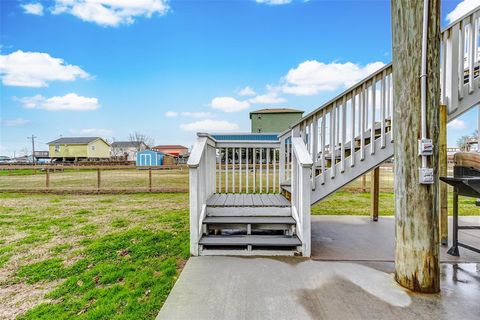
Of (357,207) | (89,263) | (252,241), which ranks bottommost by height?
(357,207)

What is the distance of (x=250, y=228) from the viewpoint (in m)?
3.00

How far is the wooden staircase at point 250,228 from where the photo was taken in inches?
109

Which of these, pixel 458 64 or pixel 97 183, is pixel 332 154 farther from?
pixel 97 183

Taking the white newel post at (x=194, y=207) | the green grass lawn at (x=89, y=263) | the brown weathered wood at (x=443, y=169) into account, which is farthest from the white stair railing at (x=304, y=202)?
the brown weathered wood at (x=443, y=169)

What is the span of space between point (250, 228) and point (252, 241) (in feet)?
0.72

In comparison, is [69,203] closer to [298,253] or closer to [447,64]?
[298,253]

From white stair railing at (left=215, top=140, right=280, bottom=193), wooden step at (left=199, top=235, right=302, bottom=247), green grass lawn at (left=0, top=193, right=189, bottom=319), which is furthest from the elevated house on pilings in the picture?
→ white stair railing at (left=215, top=140, right=280, bottom=193)

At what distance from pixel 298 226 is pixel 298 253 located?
0.30m

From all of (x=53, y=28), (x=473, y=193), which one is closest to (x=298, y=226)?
(x=473, y=193)

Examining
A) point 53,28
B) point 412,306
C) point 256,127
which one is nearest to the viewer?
point 412,306

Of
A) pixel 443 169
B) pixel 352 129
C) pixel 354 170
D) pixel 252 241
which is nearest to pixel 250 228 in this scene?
pixel 252 241

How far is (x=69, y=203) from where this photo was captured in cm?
657

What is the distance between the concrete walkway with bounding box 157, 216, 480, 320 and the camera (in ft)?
5.41

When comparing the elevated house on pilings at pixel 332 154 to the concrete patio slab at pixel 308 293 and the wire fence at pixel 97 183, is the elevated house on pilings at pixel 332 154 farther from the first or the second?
the wire fence at pixel 97 183
